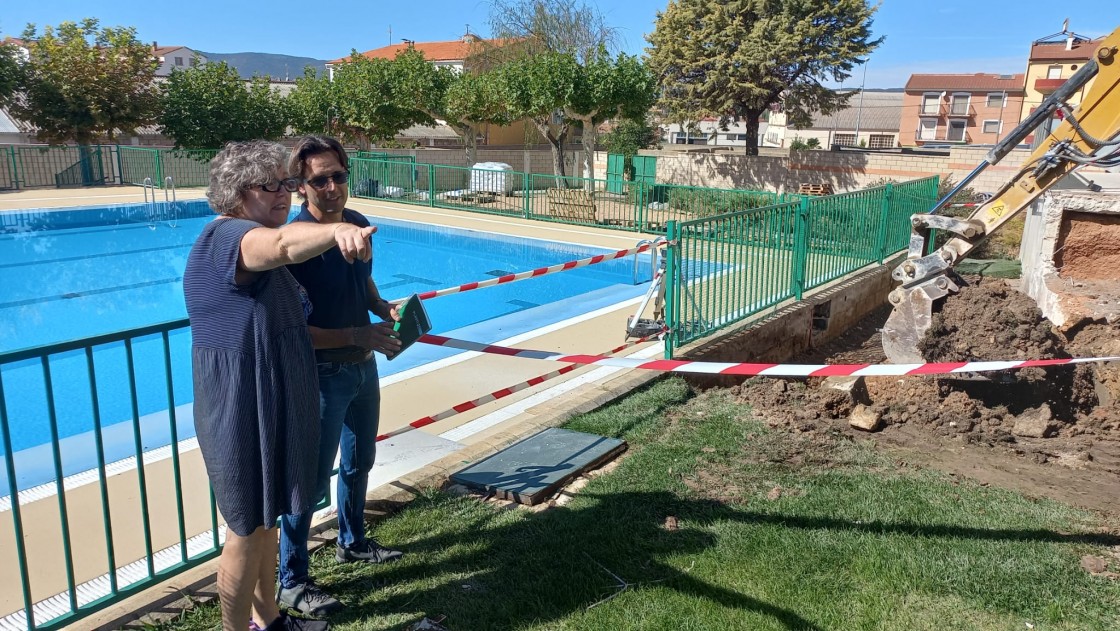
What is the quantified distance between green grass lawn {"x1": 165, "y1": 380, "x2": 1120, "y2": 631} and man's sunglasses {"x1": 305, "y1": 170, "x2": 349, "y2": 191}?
1712 mm

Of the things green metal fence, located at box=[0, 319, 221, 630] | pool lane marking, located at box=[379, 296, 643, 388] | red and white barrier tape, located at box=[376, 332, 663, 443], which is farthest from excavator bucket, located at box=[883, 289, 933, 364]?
green metal fence, located at box=[0, 319, 221, 630]

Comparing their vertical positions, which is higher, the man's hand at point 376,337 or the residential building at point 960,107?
the residential building at point 960,107

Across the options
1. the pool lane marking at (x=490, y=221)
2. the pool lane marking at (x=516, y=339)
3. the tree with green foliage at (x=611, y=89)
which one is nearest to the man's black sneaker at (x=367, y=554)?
the pool lane marking at (x=516, y=339)

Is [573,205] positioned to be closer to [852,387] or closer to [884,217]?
[884,217]

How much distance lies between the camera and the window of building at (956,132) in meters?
70.2

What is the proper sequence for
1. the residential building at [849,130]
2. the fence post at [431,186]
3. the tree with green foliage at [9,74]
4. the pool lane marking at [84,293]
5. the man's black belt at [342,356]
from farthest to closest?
the residential building at [849,130] < the tree with green foliage at [9,74] < the fence post at [431,186] < the pool lane marking at [84,293] < the man's black belt at [342,356]

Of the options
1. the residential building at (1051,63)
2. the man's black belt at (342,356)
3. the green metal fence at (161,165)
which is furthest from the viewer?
the residential building at (1051,63)

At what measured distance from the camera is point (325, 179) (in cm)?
289

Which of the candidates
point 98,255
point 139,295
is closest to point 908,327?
point 139,295

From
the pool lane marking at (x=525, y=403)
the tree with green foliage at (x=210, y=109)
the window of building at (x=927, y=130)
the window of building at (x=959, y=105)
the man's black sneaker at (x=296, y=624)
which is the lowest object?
the pool lane marking at (x=525, y=403)

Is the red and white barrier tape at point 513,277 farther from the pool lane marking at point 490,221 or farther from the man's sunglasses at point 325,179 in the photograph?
the pool lane marking at point 490,221

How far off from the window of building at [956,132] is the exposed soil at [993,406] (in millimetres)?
72029

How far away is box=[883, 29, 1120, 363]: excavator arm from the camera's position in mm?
6453

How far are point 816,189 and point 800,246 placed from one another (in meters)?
19.0
